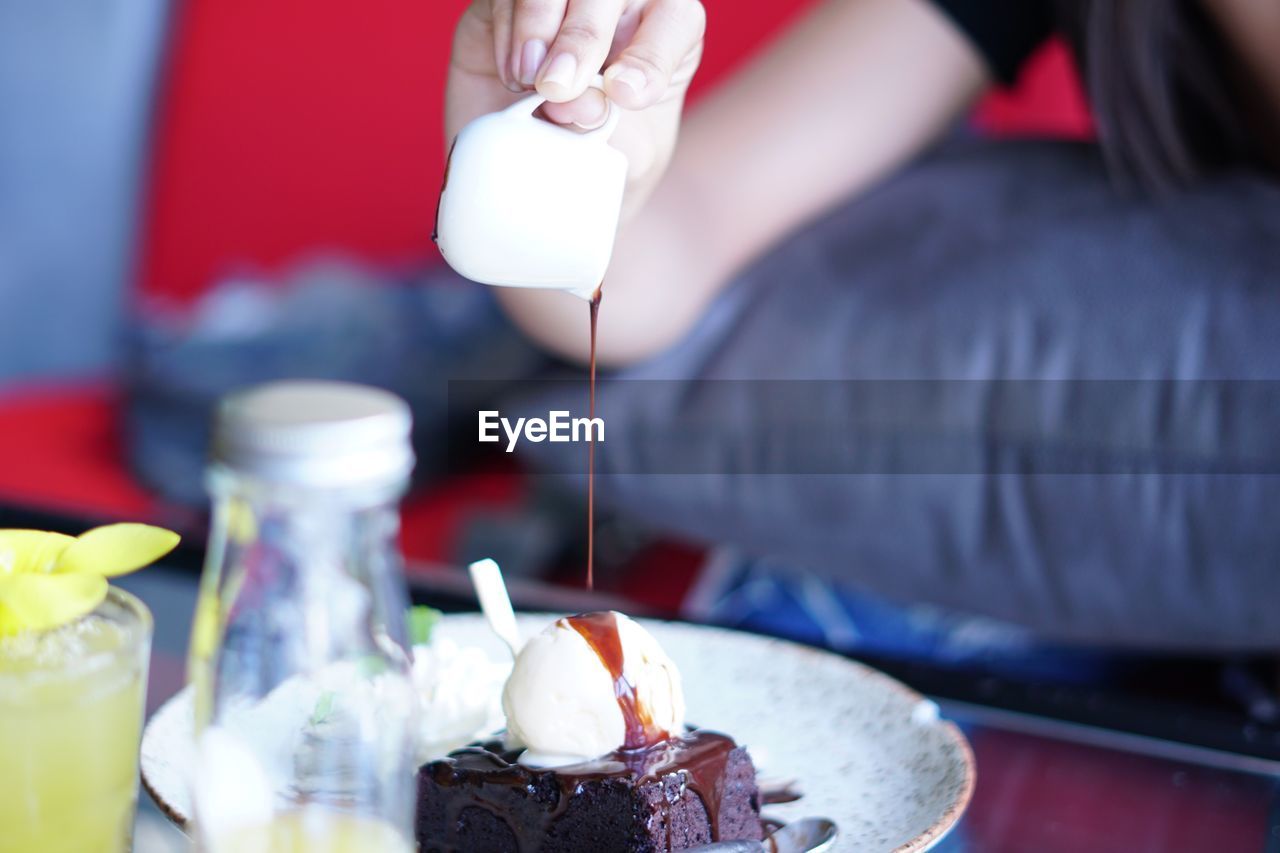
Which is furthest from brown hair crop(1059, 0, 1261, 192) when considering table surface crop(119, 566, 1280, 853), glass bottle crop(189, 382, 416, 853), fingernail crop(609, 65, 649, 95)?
glass bottle crop(189, 382, 416, 853)

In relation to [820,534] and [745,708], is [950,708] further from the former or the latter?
[820,534]

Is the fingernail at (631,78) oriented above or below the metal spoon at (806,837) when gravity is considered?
above

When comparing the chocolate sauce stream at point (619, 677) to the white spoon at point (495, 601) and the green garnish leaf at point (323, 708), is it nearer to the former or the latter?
the white spoon at point (495, 601)

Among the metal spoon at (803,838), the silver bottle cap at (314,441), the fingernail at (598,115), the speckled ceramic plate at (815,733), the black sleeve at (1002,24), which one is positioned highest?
the black sleeve at (1002,24)

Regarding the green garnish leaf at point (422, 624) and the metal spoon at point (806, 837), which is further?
the green garnish leaf at point (422, 624)

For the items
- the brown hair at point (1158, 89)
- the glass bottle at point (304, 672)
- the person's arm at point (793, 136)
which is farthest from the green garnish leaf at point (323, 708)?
the brown hair at point (1158, 89)

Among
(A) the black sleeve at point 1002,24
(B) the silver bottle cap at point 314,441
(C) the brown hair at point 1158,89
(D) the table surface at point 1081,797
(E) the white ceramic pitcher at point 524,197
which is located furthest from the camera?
(A) the black sleeve at point 1002,24
